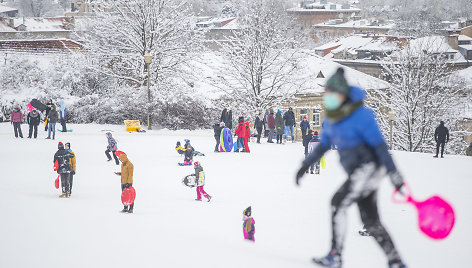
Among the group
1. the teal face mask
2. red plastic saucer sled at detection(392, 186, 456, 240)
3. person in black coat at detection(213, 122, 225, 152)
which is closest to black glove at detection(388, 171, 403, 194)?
red plastic saucer sled at detection(392, 186, 456, 240)

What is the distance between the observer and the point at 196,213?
12641mm

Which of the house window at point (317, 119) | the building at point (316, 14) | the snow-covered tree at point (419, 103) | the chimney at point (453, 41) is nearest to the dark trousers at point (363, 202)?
the snow-covered tree at point (419, 103)

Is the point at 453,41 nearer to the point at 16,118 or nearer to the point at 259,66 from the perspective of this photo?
the point at 259,66

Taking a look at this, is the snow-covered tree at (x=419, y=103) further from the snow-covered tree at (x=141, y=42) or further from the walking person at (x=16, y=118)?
the walking person at (x=16, y=118)

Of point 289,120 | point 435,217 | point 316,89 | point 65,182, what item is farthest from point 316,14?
point 435,217

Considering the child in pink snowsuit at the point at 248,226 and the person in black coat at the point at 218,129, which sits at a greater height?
the person in black coat at the point at 218,129

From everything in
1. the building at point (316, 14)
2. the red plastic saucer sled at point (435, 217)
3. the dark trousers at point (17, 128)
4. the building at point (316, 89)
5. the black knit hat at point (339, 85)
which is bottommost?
the red plastic saucer sled at point (435, 217)

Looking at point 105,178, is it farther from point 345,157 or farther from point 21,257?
point 345,157

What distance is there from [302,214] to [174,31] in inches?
1022

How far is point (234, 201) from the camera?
46.4 ft

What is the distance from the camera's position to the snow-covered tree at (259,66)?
35906 millimetres

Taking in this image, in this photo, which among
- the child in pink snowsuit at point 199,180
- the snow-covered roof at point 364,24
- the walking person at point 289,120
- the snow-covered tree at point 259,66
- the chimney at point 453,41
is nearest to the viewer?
the child in pink snowsuit at point 199,180

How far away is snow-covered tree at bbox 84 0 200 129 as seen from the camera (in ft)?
117

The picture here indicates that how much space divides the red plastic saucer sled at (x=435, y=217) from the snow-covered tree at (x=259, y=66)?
99.5 feet
